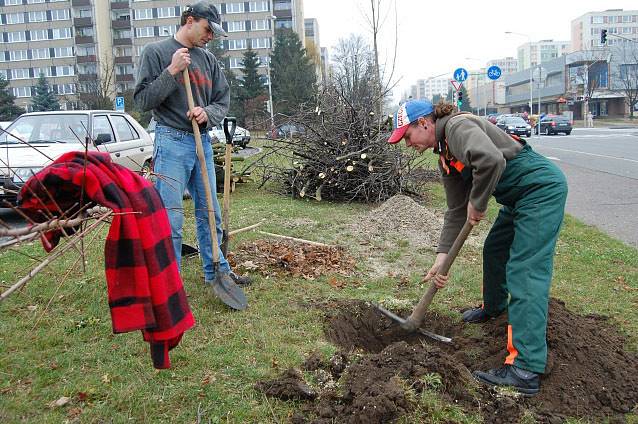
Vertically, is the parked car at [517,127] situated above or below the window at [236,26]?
below

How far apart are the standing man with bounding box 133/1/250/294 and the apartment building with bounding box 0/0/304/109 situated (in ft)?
232

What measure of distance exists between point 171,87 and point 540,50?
137m

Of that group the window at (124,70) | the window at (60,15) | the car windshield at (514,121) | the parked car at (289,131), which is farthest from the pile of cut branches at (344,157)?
the window at (60,15)

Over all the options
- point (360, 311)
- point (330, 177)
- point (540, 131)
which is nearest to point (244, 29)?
point (540, 131)

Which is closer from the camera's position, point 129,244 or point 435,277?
point 129,244

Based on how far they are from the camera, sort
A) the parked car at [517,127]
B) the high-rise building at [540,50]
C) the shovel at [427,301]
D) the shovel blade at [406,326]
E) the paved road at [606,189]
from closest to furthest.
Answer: the shovel at [427,301]
the shovel blade at [406,326]
the paved road at [606,189]
the parked car at [517,127]
the high-rise building at [540,50]

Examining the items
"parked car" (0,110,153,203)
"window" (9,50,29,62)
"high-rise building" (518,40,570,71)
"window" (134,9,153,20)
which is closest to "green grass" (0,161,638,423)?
"parked car" (0,110,153,203)

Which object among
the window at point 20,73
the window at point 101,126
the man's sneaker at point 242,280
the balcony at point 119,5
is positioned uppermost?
the balcony at point 119,5

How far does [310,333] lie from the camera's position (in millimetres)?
3717

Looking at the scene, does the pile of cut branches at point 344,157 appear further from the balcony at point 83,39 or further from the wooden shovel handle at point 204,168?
the balcony at point 83,39

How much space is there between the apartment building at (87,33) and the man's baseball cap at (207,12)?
70.8m

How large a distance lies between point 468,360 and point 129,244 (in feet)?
7.76

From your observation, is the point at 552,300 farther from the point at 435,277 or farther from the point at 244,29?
the point at 244,29

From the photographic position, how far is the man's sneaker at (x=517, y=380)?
3.01 m
